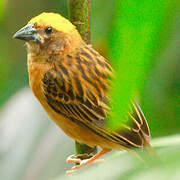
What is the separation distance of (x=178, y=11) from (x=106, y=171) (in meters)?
0.14

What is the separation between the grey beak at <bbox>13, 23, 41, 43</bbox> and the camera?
1729mm

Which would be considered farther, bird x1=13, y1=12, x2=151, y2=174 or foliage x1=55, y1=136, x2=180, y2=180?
bird x1=13, y1=12, x2=151, y2=174

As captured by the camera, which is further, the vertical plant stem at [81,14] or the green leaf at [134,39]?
the vertical plant stem at [81,14]

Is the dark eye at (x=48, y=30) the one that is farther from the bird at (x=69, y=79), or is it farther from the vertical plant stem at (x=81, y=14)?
the vertical plant stem at (x=81, y=14)

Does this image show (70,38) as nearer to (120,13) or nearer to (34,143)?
(34,143)

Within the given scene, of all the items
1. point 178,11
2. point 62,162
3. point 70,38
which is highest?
point 178,11

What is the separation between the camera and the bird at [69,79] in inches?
72.1

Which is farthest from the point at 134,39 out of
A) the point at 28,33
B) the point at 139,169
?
the point at 28,33

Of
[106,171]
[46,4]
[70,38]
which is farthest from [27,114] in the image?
[106,171]

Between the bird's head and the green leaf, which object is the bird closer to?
the bird's head

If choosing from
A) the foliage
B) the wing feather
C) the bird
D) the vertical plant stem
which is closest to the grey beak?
the bird

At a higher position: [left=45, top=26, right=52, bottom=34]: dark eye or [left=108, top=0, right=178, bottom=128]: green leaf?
[left=108, top=0, right=178, bottom=128]: green leaf

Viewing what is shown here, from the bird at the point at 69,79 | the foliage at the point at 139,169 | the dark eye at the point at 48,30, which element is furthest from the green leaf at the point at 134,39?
the dark eye at the point at 48,30

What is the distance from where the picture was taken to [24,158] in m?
2.29
